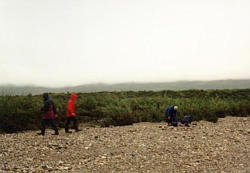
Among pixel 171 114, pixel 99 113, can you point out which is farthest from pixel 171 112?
pixel 99 113

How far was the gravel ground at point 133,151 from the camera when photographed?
6.54 metres

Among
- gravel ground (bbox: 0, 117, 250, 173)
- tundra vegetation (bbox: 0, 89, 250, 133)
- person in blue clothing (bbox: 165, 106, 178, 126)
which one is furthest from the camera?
tundra vegetation (bbox: 0, 89, 250, 133)

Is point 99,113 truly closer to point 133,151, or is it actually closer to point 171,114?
point 171,114

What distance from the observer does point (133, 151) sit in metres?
7.86

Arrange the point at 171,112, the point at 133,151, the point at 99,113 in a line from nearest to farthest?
the point at 133,151, the point at 171,112, the point at 99,113

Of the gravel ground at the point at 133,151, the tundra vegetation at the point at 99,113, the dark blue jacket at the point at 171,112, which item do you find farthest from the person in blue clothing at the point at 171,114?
the tundra vegetation at the point at 99,113

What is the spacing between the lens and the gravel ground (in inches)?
257

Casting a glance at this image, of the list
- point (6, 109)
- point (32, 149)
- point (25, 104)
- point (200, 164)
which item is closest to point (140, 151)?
point (200, 164)

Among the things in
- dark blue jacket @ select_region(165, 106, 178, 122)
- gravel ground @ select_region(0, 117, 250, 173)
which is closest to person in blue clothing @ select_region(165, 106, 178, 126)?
dark blue jacket @ select_region(165, 106, 178, 122)

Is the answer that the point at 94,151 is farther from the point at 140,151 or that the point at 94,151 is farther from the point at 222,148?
the point at 222,148

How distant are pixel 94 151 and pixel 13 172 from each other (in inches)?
97.6

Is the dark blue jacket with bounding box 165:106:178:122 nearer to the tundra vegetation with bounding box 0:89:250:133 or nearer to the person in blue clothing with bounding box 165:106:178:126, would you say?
the person in blue clothing with bounding box 165:106:178:126

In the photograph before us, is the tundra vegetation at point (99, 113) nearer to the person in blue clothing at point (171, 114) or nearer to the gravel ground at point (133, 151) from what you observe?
the person in blue clothing at point (171, 114)

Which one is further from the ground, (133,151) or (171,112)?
(171,112)
